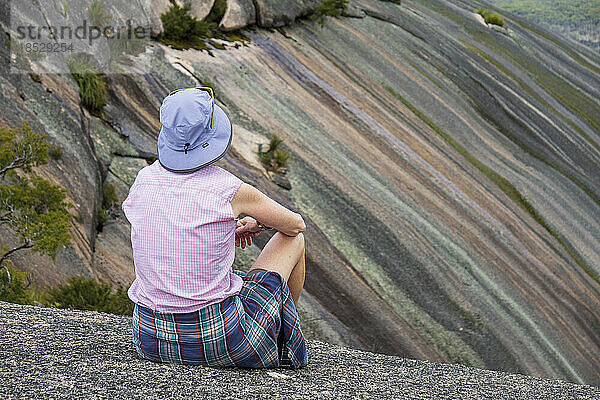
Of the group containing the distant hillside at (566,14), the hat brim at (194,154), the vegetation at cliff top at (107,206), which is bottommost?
the vegetation at cliff top at (107,206)

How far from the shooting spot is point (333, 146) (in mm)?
13492

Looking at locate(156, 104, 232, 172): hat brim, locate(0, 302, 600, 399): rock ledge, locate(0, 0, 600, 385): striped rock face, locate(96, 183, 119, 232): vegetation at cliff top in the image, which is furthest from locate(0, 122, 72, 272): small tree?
locate(156, 104, 232, 172): hat brim

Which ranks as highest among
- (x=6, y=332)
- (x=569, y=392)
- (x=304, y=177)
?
(x=569, y=392)

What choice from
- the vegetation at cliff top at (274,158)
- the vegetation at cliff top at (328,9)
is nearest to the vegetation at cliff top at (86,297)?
the vegetation at cliff top at (274,158)

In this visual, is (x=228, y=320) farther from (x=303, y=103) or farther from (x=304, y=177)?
(x=303, y=103)

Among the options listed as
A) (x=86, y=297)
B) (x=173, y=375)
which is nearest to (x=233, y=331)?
(x=173, y=375)

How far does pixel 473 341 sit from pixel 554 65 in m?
16.1

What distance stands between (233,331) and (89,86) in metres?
8.07

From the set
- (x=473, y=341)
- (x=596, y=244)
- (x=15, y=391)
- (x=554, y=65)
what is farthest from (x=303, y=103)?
(x=554, y=65)

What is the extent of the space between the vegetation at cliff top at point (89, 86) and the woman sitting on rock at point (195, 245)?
7590mm

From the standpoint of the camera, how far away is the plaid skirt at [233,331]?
13.6ft

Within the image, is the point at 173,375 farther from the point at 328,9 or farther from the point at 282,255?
the point at 328,9

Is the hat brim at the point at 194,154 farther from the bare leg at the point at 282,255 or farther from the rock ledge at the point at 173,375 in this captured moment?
the rock ledge at the point at 173,375

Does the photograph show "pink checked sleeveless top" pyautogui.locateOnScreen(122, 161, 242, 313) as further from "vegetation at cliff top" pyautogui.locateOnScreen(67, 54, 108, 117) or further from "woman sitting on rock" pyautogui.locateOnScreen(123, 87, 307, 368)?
"vegetation at cliff top" pyautogui.locateOnScreen(67, 54, 108, 117)
